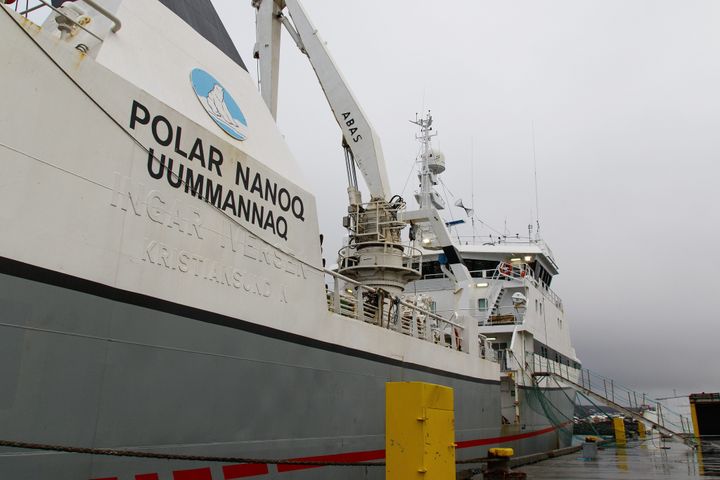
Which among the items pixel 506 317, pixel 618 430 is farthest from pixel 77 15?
pixel 618 430

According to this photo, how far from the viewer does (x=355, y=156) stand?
40.0 feet

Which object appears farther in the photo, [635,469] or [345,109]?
[345,109]

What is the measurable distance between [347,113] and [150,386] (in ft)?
27.5

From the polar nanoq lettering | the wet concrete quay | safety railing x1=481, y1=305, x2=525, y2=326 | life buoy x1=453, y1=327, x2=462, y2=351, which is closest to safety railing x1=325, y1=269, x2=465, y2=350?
life buoy x1=453, y1=327, x2=462, y2=351

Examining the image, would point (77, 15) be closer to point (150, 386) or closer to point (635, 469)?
point (150, 386)

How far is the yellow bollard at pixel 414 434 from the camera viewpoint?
15.5ft

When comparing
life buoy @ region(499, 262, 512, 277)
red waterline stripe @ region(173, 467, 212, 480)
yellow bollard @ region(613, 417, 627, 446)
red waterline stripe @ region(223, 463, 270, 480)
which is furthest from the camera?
yellow bollard @ region(613, 417, 627, 446)

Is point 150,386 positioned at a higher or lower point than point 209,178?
lower

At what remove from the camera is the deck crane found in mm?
11453

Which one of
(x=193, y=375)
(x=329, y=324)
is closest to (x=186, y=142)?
(x=193, y=375)

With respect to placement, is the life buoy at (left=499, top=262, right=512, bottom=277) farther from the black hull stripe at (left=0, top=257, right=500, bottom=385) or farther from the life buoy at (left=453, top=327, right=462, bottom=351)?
the black hull stripe at (left=0, top=257, right=500, bottom=385)

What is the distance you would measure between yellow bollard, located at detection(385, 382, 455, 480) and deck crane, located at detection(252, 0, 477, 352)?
6559 millimetres

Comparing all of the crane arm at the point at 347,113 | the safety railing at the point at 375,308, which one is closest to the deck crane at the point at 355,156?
the crane arm at the point at 347,113

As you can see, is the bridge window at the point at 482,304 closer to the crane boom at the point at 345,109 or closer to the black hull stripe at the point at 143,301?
the crane boom at the point at 345,109
